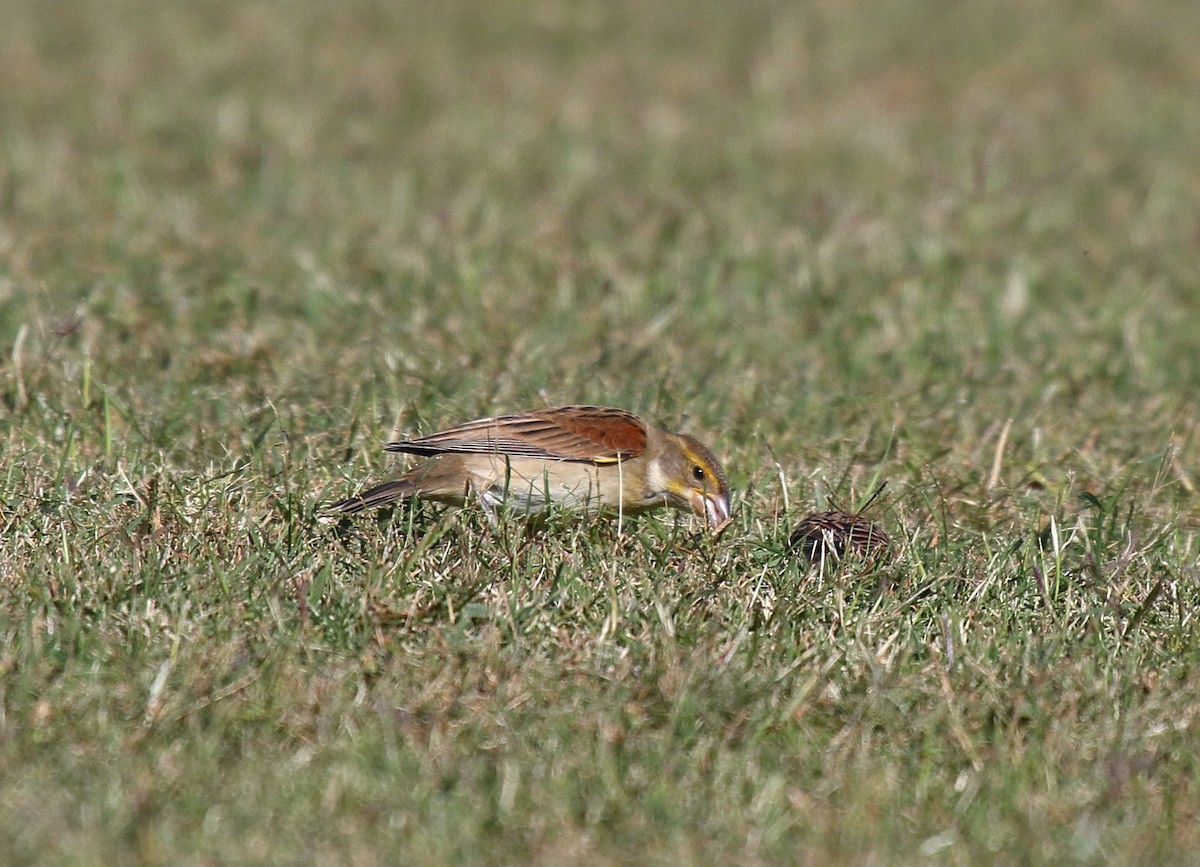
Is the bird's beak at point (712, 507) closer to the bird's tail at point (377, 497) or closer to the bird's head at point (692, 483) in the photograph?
the bird's head at point (692, 483)

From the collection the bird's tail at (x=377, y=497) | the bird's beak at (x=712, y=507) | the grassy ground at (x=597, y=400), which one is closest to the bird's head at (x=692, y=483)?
the bird's beak at (x=712, y=507)

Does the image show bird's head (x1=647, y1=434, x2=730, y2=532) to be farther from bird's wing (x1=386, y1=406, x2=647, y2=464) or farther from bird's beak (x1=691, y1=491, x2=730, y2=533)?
bird's wing (x1=386, y1=406, x2=647, y2=464)

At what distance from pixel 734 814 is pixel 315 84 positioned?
8.92m

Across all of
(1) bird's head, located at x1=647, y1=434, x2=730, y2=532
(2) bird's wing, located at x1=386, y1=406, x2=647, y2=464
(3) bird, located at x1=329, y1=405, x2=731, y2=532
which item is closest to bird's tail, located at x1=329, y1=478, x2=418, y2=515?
(3) bird, located at x1=329, y1=405, x2=731, y2=532

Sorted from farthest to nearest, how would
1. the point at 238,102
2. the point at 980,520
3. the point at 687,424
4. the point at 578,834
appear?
the point at 238,102
the point at 687,424
the point at 980,520
the point at 578,834

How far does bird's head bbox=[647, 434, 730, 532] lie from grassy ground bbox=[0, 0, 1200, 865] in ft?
0.40

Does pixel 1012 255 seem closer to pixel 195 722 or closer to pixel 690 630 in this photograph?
pixel 690 630

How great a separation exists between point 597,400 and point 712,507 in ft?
4.98

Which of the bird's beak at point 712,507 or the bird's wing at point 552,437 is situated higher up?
the bird's wing at point 552,437

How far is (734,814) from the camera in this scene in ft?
12.9

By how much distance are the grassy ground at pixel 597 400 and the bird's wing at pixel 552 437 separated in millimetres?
334

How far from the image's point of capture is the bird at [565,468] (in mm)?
5578

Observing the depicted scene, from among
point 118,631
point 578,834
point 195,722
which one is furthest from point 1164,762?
point 118,631

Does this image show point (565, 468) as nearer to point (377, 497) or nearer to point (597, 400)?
point (377, 497)
